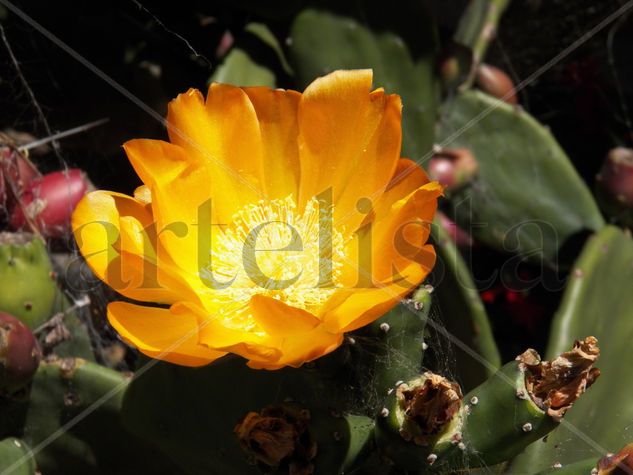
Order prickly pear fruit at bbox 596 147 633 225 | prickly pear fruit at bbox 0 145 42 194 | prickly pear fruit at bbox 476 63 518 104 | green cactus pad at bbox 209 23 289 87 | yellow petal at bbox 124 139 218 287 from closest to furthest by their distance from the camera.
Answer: yellow petal at bbox 124 139 218 287, prickly pear fruit at bbox 0 145 42 194, green cactus pad at bbox 209 23 289 87, prickly pear fruit at bbox 596 147 633 225, prickly pear fruit at bbox 476 63 518 104

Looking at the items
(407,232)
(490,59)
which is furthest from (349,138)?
(490,59)

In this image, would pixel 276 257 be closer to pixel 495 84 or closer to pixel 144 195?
pixel 144 195

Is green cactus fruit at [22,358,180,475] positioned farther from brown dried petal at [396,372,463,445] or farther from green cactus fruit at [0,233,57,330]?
brown dried petal at [396,372,463,445]

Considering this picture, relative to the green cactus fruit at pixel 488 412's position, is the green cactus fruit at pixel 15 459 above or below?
below

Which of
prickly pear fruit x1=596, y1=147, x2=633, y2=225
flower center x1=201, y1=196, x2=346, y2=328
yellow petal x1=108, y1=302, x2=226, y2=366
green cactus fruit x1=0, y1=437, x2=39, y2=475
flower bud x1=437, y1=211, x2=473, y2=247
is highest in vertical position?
yellow petal x1=108, y1=302, x2=226, y2=366

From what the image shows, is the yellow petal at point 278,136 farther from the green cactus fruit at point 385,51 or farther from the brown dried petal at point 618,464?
the brown dried petal at point 618,464

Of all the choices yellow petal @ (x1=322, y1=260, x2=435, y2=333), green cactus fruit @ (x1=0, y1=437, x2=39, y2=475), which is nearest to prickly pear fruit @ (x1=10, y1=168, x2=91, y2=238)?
green cactus fruit @ (x1=0, y1=437, x2=39, y2=475)

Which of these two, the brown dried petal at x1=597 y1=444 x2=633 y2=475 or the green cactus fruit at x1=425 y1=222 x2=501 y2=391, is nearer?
the brown dried petal at x1=597 y1=444 x2=633 y2=475

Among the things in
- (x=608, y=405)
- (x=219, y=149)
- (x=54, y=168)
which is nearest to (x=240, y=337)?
(x=219, y=149)

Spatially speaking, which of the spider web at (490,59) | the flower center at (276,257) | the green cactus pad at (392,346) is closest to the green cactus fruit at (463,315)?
the spider web at (490,59)
